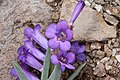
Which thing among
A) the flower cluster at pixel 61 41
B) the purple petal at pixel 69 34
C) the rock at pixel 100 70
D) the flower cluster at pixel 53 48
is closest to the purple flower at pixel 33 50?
the flower cluster at pixel 53 48

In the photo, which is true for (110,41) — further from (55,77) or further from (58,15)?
(55,77)

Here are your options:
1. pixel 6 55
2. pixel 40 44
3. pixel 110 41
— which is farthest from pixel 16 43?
pixel 110 41

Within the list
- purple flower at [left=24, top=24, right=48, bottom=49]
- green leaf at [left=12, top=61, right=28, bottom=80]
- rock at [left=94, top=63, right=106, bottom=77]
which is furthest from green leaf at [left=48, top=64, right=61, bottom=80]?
rock at [left=94, top=63, right=106, bottom=77]

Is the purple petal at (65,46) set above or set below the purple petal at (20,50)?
above

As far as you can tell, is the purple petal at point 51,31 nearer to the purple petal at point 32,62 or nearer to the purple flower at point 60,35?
the purple flower at point 60,35

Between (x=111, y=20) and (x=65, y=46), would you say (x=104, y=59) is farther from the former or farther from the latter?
(x=65, y=46)

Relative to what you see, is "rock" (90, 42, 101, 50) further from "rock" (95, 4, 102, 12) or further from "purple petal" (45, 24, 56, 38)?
"purple petal" (45, 24, 56, 38)

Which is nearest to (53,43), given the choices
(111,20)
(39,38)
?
(39,38)

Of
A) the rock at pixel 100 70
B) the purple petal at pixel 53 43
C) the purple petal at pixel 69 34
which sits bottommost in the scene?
the rock at pixel 100 70
